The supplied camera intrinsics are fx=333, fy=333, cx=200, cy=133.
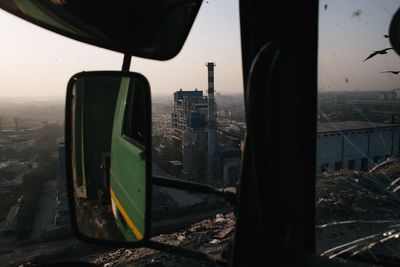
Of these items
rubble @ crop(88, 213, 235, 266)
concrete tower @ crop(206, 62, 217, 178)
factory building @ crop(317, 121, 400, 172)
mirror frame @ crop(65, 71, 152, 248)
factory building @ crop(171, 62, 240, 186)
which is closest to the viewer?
factory building @ crop(317, 121, 400, 172)

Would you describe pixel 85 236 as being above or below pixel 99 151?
below

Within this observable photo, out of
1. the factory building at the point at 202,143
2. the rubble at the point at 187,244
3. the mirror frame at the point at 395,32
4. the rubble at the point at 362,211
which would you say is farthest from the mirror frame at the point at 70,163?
the factory building at the point at 202,143

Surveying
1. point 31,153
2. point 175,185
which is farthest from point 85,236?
point 31,153

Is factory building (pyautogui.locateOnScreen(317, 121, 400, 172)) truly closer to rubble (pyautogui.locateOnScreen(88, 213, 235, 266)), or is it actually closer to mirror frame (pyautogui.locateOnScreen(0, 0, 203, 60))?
mirror frame (pyautogui.locateOnScreen(0, 0, 203, 60))

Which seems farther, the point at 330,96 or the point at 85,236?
the point at 85,236

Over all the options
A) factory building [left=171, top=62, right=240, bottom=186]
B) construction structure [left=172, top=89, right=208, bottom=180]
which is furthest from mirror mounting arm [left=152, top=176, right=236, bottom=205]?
construction structure [left=172, top=89, right=208, bottom=180]

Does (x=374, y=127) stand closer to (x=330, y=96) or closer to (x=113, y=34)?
(x=330, y=96)

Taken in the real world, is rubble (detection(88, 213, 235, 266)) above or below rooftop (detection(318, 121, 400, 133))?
below

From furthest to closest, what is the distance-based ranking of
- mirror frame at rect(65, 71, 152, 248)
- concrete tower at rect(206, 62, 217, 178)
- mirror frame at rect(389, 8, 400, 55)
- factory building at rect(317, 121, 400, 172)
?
concrete tower at rect(206, 62, 217, 178) < mirror frame at rect(65, 71, 152, 248) < factory building at rect(317, 121, 400, 172) < mirror frame at rect(389, 8, 400, 55)

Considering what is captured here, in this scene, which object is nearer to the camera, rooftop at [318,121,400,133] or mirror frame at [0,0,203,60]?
rooftop at [318,121,400,133]
